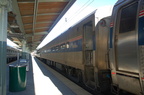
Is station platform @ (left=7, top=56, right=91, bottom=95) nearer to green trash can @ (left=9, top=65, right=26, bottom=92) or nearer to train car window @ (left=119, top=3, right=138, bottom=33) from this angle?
green trash can @ (left=9, top=65, right=26, bottom=92)

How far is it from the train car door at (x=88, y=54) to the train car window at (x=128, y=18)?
2.47 metres

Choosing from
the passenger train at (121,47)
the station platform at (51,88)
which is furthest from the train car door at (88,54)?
the station platform at (51,88)

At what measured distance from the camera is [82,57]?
7.10 meters

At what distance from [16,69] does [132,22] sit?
4973 mm

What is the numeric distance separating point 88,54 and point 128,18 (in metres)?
3.09

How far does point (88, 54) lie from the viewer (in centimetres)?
694

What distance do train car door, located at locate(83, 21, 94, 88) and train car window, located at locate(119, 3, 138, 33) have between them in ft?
8.09

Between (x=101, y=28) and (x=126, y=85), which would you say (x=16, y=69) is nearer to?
(x=101, y=28)

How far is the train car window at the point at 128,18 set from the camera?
391cm

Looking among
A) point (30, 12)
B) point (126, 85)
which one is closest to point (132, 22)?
point (126, 85)

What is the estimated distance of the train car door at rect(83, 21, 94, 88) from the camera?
6743 millimetres

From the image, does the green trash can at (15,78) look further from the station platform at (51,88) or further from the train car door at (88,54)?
the train car door at (88,54)

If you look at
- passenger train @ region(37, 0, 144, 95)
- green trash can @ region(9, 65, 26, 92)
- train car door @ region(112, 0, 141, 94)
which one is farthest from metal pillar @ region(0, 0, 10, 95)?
train car door @ region(112, 0, 141, 94)

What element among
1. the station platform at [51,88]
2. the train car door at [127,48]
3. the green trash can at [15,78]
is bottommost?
the station platform at [51,88]
